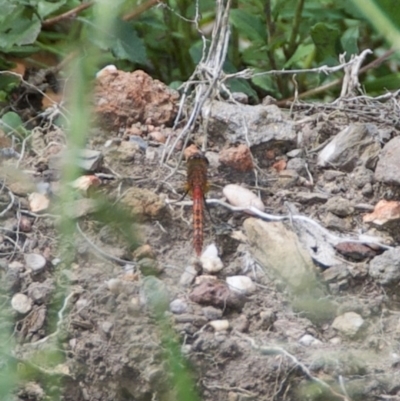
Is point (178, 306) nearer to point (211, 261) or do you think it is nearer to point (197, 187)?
point (211, 261)

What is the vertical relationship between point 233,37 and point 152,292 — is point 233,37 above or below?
below

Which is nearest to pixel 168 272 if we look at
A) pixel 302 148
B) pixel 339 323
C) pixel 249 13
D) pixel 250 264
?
pixel 250 264

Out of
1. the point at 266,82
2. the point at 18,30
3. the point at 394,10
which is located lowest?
the point at 266,82

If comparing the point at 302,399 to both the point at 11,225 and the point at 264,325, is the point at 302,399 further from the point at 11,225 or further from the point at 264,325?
the point at 11,225

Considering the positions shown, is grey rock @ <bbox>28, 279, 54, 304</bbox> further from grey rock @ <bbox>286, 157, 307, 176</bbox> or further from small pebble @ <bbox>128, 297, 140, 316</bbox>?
grey rock @ <bbox>286, 157, 307, 176</bbox>

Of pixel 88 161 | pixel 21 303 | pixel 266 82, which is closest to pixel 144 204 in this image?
pixel 88 161

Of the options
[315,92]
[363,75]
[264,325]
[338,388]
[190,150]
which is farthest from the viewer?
[363,75]

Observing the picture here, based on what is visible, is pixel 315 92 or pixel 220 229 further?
pixel 315 92

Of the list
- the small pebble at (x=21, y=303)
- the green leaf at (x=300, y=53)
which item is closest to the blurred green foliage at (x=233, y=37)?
the green leaf at (x=300, y=53)
